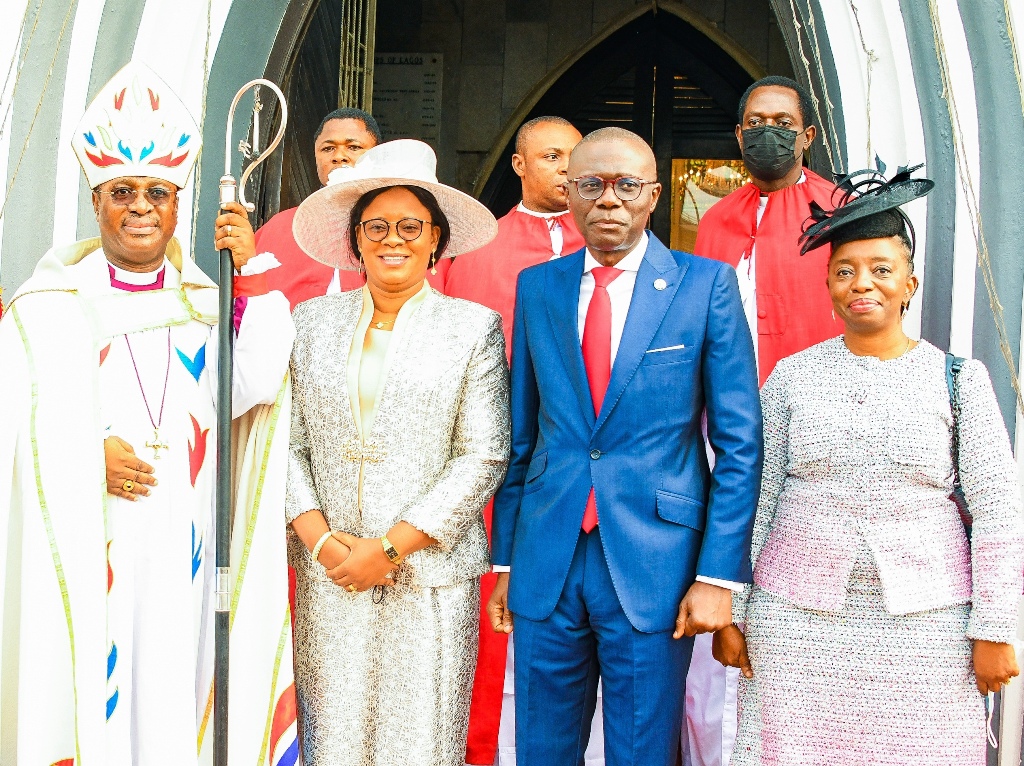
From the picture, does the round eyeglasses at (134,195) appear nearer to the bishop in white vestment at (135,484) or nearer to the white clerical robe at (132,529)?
the bishop in white vestment at (135,484)

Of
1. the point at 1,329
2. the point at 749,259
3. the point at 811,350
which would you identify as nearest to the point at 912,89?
the point at 749,259

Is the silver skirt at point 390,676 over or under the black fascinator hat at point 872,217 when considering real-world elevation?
under

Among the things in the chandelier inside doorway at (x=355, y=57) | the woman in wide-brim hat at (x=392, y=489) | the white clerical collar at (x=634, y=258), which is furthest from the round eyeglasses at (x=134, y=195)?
the chandelier inside doorway at (x=355, y=57)

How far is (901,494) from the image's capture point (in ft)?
8.96

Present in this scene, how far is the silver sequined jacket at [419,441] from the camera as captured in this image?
2924 mm

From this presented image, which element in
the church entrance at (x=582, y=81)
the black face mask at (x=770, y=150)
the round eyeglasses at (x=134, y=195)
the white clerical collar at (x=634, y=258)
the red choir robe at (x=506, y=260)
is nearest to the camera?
the white clerical collar at (x=634, y=258)

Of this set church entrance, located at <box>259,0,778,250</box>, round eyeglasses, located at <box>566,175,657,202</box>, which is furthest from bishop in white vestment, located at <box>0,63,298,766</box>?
church entrance, located at <box>259,0,778,250</box>

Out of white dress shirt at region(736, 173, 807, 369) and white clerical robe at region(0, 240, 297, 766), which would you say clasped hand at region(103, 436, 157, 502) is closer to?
white clerical robe at region(0, 240, 297, 766)

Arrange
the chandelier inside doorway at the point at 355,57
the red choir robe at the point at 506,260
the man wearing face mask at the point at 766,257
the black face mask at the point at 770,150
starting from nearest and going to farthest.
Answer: the man wearing face mask at the point at 766,257, the black face mask at the point at 770,150, the red choir robe at the point at 506,260, the chandelier inside doorway at the point at 355,57

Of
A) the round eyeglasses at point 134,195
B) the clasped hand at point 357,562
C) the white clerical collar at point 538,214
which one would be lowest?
the clasped hand at point 357,562

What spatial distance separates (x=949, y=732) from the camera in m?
2.68

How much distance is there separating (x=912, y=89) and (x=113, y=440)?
120 inches

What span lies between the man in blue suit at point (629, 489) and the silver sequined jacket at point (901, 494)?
0.18m

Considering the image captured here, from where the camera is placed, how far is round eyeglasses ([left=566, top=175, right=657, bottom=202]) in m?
2.83
